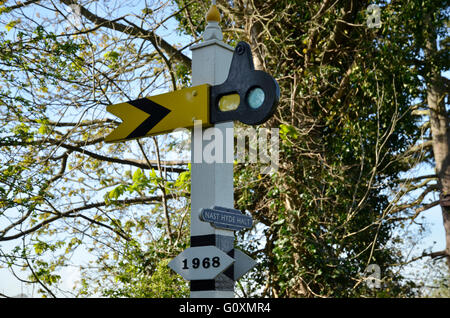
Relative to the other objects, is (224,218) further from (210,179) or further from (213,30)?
(213,30)

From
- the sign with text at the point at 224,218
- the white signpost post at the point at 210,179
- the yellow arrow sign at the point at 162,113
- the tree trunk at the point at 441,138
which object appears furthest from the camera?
the tree trunk at the point at 441,138

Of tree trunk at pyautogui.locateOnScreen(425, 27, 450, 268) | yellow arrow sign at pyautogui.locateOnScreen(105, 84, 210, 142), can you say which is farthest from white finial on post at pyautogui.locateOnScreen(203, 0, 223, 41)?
tree trunk at pyautogui.locateOnScreen(425, 27, 450, 268)

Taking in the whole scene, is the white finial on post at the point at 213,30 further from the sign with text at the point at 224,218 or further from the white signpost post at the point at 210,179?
the sign with text at the point at 224,218

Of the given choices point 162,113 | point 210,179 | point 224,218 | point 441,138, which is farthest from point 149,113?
point 441,138

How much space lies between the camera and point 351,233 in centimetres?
966

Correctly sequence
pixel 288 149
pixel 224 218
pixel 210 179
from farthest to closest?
1. pixel 288 149
2. pixel 210 179
3. pixel 224 218

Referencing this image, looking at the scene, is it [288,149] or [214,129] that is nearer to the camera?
[214,129]

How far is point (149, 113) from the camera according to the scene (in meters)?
4.55

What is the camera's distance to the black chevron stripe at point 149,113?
448 centimetres

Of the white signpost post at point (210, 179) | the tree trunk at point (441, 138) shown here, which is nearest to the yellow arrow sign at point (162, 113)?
the white signpost post at point (210, 179)

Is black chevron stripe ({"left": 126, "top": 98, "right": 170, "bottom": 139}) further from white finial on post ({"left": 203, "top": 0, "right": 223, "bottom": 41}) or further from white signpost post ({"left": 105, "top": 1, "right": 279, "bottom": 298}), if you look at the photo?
white finial on post ({"left": 203, "top": 0, "right": 223, "bottom": 41})

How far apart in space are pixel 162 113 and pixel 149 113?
128mm

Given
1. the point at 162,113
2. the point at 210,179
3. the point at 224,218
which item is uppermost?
the point at 162,113
